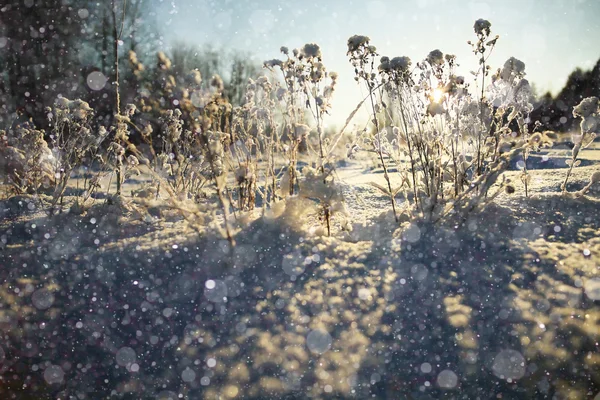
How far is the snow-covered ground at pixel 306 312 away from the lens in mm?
1073

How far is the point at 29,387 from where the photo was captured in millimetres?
1092

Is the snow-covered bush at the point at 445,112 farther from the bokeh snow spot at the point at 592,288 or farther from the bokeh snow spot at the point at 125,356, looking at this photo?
the bokeh snow spot at the point at 125,356

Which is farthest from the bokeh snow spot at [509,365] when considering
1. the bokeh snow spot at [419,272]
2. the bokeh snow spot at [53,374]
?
the bokeh snow spot at [53,374]

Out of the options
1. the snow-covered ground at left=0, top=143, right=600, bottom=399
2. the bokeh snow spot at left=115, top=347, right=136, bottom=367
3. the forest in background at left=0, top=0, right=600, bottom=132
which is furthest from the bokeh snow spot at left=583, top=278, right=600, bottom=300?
the forest in background at left=0, top=0, right=600, bottom=132

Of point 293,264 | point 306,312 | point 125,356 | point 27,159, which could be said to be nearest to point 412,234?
point 293,264

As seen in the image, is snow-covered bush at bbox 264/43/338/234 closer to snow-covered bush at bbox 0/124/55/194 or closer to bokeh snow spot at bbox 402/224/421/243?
bokeh snow spot at bbox 402/224/421/243

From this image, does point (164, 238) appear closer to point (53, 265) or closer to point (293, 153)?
point (53, 265)

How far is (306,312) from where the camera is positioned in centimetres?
129

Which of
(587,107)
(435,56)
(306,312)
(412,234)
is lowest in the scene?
(306,312)

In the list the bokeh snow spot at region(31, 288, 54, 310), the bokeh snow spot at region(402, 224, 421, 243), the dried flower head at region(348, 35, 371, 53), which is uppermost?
the dried flower head at region(348, 35, 371, 53)

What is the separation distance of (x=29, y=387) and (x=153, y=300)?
15.9 inches

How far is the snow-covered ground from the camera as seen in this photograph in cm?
107

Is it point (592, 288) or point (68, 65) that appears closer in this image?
point (592, 288)

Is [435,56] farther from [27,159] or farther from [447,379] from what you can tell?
[27,159]
